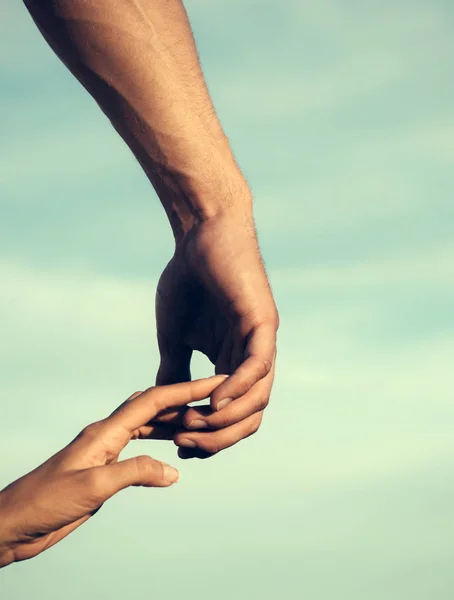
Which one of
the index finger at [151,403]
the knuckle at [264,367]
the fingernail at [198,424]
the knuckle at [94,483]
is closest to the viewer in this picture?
the knuckle at [94,483]

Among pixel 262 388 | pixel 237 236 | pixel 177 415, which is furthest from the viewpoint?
pixel 237 236

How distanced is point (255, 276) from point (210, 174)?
1.82 ft

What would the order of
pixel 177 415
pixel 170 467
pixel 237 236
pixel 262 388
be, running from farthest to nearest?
pixel 237 236 < pixel 262 388 < pixel 177 415 < pixel 170 467

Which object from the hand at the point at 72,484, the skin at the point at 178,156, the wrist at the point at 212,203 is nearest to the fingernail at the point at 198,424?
the hand at the point at 72,484

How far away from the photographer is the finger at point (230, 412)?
3861 mm

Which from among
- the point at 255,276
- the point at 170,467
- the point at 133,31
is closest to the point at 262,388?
the point at 255,276

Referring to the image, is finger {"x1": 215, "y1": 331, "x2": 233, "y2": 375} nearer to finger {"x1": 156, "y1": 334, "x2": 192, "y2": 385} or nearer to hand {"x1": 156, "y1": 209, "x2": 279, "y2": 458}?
hand {"x1": 156, "y1": 209, "x2": 279, "y2": 458}

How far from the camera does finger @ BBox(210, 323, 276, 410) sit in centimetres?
388

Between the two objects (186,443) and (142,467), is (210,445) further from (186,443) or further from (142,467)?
(142,467)

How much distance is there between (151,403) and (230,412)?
50 centimetres

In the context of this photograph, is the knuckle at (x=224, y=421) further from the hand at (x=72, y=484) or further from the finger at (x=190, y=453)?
the hand at (x=72, y=484)

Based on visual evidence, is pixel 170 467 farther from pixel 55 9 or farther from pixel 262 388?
pixel 55 9

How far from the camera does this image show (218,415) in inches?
153

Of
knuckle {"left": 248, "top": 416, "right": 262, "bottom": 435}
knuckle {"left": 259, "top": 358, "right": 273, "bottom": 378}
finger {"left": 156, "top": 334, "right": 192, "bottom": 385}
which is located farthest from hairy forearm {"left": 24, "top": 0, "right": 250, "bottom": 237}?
knuckle {"left": 248, "top": 416, "right": 262, "bottom": 435}
